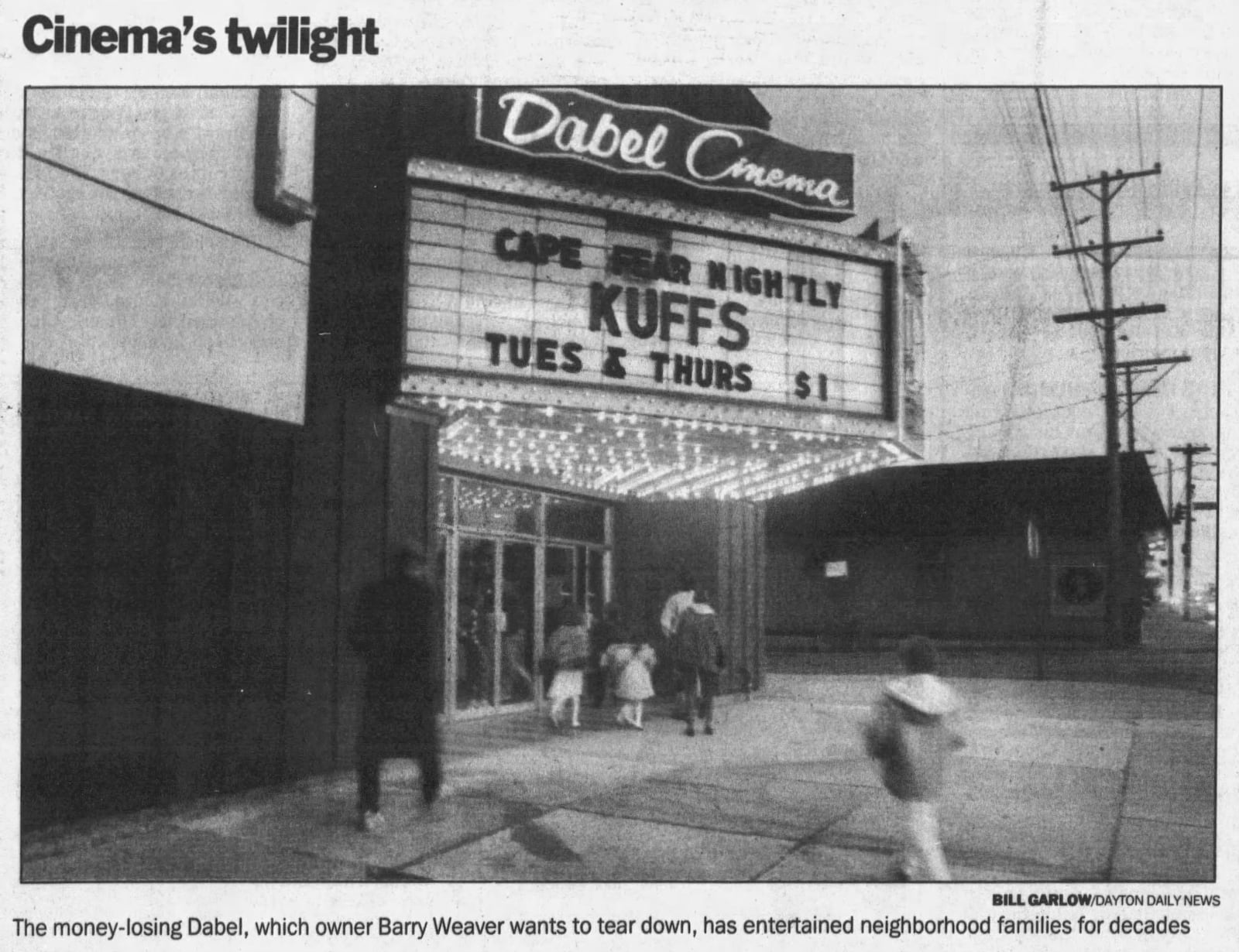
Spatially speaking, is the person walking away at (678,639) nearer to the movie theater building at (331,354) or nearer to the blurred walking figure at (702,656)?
the blurred walking figure at (702,656)

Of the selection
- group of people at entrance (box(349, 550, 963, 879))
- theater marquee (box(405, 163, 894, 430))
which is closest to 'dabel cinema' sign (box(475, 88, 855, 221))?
theater marquee (box(405, 163, 894, 430))

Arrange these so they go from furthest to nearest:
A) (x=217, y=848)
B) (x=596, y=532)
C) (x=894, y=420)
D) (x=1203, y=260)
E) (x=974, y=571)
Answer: (x=974, y=571)
(x=596, y=532)
(x=894, y=420)
(x=1203, y=260)
(x=217, y=848)

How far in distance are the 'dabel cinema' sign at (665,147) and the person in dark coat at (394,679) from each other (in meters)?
2.62

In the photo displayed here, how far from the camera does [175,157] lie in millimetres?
5199

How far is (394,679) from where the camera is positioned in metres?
5.08

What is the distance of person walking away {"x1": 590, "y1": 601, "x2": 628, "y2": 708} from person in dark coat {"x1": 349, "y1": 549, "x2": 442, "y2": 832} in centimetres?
414

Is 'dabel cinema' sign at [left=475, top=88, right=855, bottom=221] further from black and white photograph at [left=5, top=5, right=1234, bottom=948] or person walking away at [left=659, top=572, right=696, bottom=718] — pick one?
person walking away at [left=659, top=572, right=696, bottom=718]

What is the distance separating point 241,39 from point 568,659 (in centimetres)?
529

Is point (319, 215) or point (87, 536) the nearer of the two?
point (87, 536)

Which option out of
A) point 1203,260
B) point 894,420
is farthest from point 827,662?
point 1203,260

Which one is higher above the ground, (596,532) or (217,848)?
(596,532)
